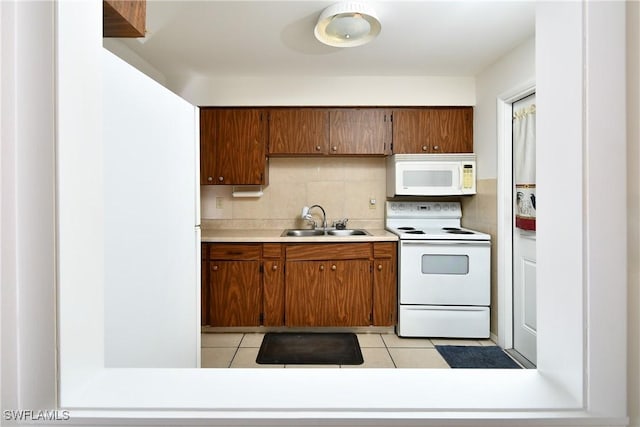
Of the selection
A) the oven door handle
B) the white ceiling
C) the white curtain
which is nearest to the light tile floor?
the oven door handle

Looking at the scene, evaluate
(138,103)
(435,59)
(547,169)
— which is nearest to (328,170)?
(435,59)

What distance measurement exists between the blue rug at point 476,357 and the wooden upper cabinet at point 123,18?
8.60 feet

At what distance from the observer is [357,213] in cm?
349

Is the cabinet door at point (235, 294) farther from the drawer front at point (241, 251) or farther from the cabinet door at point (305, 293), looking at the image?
the cabinet door at point (305, 293)

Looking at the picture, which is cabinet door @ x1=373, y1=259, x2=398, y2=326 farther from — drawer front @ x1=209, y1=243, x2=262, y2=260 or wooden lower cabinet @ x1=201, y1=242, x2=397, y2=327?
drawer front @ x1=209, y1=243, x2=262, y2=260

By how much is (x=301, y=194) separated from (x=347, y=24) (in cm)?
178

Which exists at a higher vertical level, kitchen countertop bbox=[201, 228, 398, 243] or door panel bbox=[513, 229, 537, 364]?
kitchen countertop bbox=[201, 228, 398, 243]

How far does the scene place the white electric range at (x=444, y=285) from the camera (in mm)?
2822

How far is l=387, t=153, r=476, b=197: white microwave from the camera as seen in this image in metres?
3.10

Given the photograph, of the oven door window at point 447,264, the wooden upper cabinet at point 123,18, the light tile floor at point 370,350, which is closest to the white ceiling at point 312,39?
the wooden upper cabinet at point 123,18

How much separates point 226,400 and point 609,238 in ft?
1.87

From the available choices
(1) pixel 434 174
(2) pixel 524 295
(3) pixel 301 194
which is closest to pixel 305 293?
(3) pixel 301 194

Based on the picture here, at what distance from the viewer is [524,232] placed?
2.60 m

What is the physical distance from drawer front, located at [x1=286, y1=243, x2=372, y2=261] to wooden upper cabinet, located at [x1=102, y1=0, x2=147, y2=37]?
2.10 m
